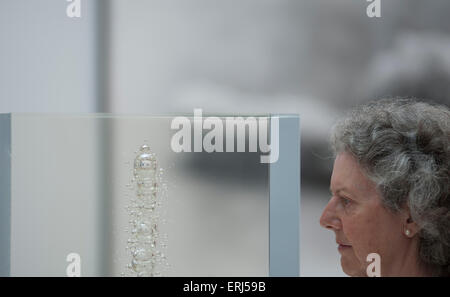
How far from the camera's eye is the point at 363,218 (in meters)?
1.55

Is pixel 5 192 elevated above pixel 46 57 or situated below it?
below

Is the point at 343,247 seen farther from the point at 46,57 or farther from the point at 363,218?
the point at 46,57

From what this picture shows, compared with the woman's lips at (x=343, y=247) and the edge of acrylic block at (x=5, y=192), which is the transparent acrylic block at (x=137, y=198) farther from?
the woman's lips at (x=343, y=247)

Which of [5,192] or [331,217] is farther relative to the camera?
[331,217]

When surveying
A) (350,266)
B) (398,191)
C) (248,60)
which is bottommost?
(350,266)

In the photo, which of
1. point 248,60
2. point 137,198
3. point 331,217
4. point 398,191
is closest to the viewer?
point 137,198

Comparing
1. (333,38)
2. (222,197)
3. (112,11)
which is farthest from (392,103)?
(112,11)

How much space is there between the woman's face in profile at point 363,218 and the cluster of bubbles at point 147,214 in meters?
0.64

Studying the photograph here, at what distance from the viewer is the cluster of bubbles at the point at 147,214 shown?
123 cm

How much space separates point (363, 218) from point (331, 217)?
0.49 ft

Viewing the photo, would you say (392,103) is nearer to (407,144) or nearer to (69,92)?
(407,144)

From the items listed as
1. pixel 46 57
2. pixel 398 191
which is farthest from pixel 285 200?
pixel 46 57

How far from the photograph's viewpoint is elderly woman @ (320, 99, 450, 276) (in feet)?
4.88

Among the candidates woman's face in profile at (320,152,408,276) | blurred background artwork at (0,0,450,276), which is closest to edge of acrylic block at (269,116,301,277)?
woman's face in profile at (320,152,408,276)
